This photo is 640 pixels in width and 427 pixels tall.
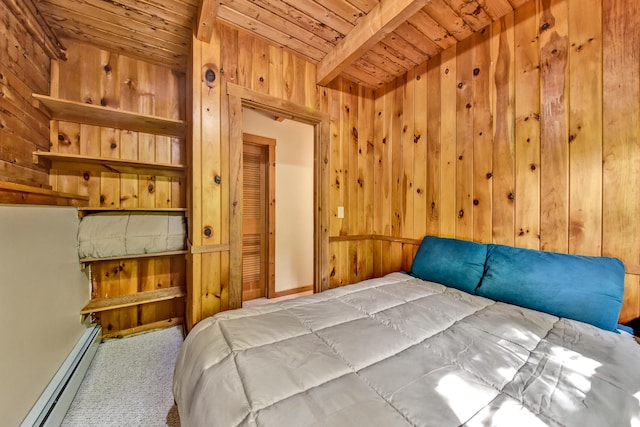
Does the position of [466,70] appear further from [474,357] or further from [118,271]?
[118,271]

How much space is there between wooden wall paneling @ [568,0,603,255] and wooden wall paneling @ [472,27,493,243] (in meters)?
0.42

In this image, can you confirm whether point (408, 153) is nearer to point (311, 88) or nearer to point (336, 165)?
point (336, 165)

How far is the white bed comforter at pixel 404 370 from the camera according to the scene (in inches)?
24.7

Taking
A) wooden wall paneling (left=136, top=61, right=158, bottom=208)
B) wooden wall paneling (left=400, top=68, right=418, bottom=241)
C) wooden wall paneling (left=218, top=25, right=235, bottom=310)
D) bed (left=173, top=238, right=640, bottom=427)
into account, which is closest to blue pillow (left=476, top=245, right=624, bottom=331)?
bed (left=173, top=238, right=640, bottom=427)

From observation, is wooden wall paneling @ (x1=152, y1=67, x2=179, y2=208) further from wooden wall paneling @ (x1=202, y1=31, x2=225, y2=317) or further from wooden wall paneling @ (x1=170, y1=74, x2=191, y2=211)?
wooden wall paneling @ (x1=202, y1=31, x2=225, y2=317)

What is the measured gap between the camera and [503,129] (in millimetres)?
1682

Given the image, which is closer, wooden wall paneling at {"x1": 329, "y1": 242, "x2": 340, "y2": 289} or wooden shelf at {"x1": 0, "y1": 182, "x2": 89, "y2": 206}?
wooden shelf at {"x1": 0, "y1": 182, "x2": 89, "y2": 206}

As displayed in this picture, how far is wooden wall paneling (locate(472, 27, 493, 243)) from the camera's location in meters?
1.75

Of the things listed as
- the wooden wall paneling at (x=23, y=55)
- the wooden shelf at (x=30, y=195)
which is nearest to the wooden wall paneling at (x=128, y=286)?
the wooden shelf at (x=30, y=195)

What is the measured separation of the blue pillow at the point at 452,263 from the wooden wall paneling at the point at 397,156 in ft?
1.63

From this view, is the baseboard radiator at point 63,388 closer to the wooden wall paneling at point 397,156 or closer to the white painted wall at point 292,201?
the white painted wall at point 292,201

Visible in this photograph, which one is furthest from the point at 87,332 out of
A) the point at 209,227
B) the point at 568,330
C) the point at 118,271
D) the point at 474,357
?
the point at 568,330

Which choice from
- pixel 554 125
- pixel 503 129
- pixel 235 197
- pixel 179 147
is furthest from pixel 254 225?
pixel 554 125

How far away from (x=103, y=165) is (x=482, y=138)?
3.04 m
